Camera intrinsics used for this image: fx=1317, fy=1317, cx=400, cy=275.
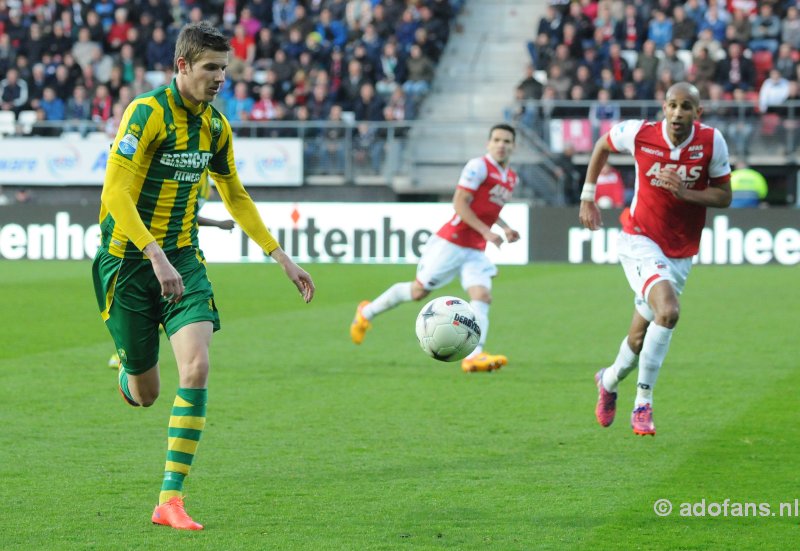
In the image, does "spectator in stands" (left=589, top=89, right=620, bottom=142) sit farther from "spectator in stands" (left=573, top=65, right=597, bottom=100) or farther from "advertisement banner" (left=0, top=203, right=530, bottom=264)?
"advertisement banner" (left=0, top=203, right=530, bottom=264)

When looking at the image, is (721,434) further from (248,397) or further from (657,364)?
(248,397)

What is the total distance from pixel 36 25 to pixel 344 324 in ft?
54.9

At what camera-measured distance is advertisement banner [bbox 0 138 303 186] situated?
24.0 meters

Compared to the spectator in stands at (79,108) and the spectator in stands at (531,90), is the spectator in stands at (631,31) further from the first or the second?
the spectator in stands at (79,108)

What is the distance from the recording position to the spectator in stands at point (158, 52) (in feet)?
88.0

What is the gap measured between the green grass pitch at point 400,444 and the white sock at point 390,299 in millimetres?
380

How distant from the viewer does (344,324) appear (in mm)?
13492

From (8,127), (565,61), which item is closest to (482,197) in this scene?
(565,61)

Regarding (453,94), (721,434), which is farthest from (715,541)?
(453,94)

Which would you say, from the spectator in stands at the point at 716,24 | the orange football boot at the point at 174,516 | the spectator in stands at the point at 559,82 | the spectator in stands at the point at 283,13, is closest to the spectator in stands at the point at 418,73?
A: the spectator in stands at the point at 559,82

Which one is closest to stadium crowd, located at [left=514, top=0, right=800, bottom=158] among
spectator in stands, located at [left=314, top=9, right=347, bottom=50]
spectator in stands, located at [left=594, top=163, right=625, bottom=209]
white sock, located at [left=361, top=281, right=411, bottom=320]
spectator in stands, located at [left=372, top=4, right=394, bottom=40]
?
spectator in stands, located at [left=594, top=163, right=625, bottom=209]

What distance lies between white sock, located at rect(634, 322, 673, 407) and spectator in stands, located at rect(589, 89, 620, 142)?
613 inches

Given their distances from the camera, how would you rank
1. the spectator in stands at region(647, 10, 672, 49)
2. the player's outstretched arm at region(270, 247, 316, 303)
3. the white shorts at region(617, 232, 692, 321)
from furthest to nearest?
the spectator in stands at region(647, 10, 672, 49) < the white shorts at region(617, 232, 692, 321) < the player's outstretched arm at region(270, 247, 316, 303)

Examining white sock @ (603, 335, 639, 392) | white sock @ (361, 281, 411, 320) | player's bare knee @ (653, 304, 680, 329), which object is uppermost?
player's bare knee @ (653, 304, 680, 329)
